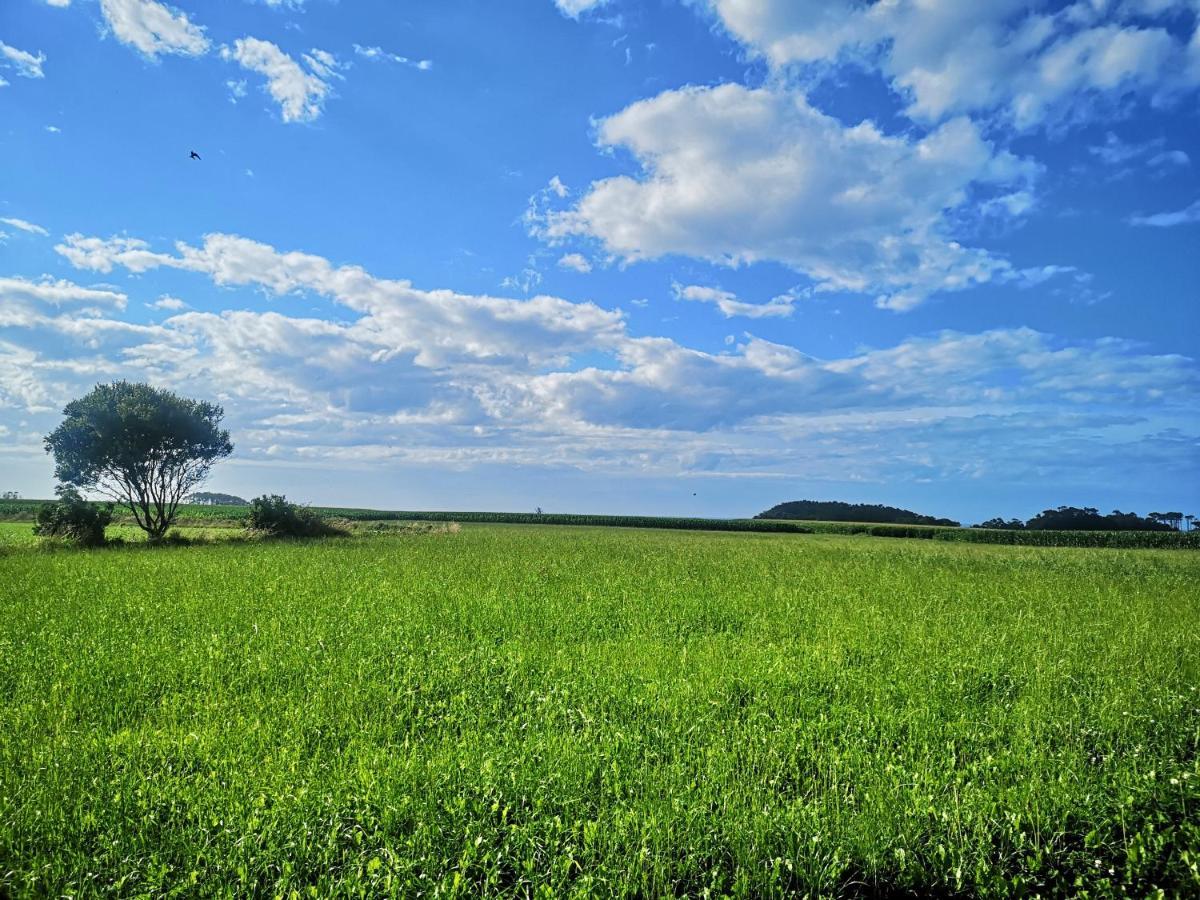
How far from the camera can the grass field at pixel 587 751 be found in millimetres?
4855

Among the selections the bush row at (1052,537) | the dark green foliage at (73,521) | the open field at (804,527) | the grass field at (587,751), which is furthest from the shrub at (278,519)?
the bush row at (1052,537)

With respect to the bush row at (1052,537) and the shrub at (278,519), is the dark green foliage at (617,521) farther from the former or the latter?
the shrub at (278,519)

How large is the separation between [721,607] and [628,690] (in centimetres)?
628

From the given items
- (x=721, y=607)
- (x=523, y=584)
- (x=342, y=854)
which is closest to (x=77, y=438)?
(x=523, y=584)

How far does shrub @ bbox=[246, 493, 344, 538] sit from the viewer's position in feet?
130

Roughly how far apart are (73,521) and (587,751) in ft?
120

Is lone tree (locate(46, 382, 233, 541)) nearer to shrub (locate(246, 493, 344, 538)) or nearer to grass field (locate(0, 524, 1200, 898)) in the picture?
shrub (locate(246, 493, 344, 538))

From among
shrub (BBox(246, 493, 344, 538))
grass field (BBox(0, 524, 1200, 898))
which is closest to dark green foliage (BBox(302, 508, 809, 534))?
shrub (BBox(246, 493, 344, 538))

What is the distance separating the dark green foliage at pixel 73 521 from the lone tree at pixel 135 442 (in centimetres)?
263

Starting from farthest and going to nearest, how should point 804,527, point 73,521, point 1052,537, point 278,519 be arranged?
1. point 804,527
2. point 1052,537
3. point 278,519
4. point 73,521

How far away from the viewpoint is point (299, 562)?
22453mm

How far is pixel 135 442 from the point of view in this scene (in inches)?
1403

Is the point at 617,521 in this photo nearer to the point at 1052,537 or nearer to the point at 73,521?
the point at 1052,537

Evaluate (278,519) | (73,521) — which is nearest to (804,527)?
(278,519)
